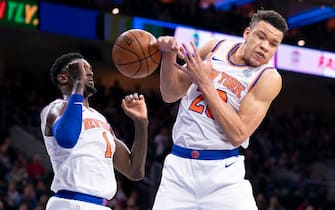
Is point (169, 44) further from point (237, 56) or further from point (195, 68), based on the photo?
point (237, 56)

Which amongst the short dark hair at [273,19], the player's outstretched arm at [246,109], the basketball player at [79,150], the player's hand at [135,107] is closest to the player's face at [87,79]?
the basketball player at [79,150]

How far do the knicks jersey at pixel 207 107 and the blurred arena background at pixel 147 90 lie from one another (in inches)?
226

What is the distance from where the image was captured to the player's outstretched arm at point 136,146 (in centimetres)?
423

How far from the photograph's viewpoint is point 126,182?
1263 cm

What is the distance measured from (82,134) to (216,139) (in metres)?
0.79

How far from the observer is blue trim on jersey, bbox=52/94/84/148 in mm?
3492

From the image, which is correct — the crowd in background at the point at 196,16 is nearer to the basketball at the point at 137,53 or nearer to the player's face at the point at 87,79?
the basketball at the point at 137,53

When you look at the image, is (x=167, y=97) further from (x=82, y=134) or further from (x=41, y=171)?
(x=41, y=171)

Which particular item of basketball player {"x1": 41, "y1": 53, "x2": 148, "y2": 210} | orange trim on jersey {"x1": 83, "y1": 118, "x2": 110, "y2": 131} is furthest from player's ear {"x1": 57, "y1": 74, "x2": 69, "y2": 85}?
orange trim on jersey {"x1": 83, "y1": 118, "x2": 110, "y2": 131}

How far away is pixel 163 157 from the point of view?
13.6 metres

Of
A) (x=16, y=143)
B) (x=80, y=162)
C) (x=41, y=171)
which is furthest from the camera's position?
(x=16, y=143)

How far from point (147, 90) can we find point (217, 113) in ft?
53.0

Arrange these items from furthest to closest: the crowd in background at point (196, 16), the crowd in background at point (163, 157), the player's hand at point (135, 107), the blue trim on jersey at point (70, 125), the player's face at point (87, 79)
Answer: the crowd in background at point (196, 16), the crowd in background at point (163, 157), the player's hand at point (135, 107), the player's face at point (87, 79), the blue trim on jersey at point (70, 125)

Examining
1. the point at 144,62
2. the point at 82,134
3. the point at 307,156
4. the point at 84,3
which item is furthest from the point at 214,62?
the point at 307,156
